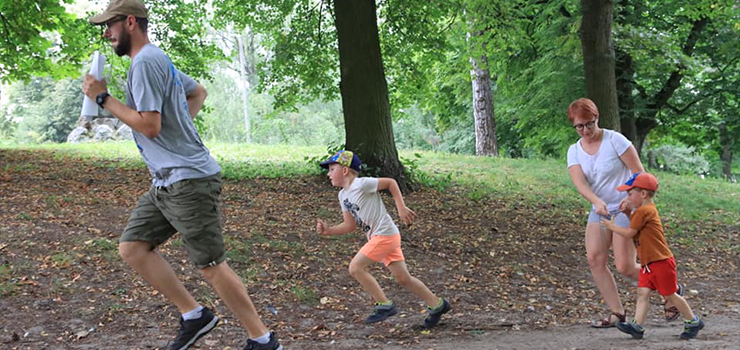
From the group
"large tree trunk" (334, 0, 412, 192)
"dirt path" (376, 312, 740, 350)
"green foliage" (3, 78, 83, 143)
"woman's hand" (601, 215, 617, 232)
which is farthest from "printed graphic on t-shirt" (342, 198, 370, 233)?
"green foliage" (3, 78, 83, 143)

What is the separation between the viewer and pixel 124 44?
3.99 meters

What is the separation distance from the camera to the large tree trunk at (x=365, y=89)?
11469 mm

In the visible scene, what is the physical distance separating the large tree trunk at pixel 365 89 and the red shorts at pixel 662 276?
6.37m

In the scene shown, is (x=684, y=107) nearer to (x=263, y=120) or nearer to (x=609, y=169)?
(x=609, y=169)

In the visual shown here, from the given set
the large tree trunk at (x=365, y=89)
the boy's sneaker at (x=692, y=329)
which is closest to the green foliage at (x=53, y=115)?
the large tree trunk at (x=365, y=89)

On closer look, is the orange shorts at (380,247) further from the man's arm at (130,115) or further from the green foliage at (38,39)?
the green foliage at (38,39)

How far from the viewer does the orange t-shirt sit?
527 centimetres

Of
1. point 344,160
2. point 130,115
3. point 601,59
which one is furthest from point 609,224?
point 601,59

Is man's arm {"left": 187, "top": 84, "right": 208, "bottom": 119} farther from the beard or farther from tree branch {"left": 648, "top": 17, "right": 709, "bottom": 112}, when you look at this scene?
tree branch {"left": 648, "top": 17, "right": 709, "bottom": 112}

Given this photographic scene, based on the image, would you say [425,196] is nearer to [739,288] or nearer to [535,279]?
[535,279]

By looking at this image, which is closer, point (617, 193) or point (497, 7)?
point (617, 193)

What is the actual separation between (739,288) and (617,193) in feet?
14.4

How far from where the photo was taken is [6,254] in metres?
6.98

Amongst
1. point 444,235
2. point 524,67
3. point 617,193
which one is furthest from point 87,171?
point 524,67
